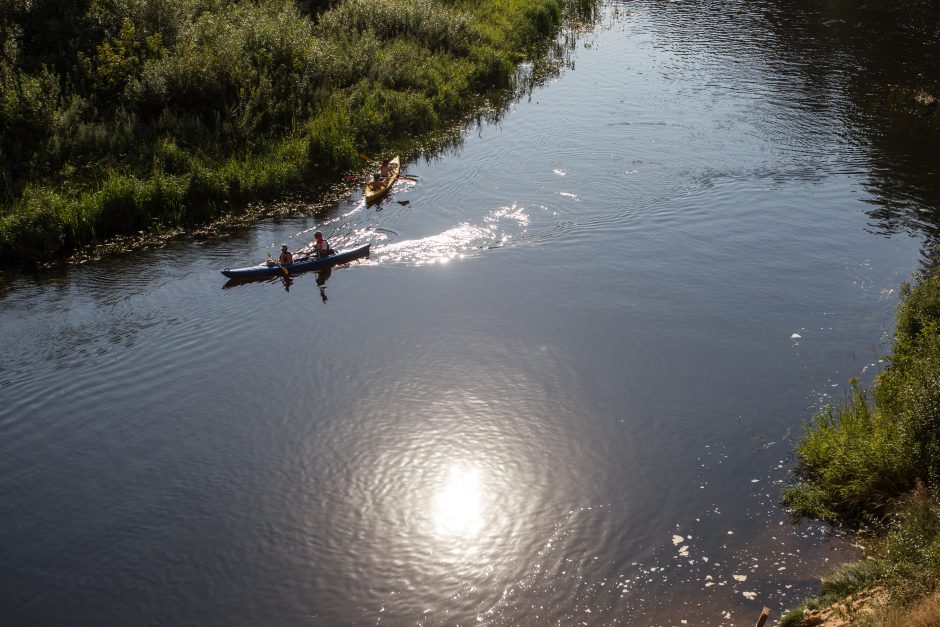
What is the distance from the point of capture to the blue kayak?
22547mm

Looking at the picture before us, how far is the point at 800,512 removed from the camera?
13.4 metres

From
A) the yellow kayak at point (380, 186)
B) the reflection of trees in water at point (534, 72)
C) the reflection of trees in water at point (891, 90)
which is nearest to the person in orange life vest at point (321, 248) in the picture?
the yellow kayak at point (380, 186)

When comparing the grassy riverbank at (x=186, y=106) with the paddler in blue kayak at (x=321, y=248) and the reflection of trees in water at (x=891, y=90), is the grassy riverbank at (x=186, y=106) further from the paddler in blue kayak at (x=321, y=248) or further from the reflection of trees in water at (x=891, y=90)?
the reflection of trees in water at (x=891, y=90)

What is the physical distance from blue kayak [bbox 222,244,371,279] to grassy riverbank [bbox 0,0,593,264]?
4.93 metres

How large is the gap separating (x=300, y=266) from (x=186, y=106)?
11.3m

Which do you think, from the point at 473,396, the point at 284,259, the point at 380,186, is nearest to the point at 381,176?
the point at 380,186

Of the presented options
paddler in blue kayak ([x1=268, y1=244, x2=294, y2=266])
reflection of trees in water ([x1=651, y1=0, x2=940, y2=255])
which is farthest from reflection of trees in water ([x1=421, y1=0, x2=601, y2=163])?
paddler in blue kayak ([x1=268, y1=244, x2=294, y2=266])

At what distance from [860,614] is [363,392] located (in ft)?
35.2

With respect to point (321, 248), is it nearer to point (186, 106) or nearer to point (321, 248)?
point (321, 248)

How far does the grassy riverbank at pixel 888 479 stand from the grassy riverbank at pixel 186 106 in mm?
20078

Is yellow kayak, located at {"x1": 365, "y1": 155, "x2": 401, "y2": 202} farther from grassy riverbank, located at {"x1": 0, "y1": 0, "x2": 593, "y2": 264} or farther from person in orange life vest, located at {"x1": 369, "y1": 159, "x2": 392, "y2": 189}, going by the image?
grassy riverbank, located at {"x1": 0, "y1": 0, "x2": 593, "y2": 264}

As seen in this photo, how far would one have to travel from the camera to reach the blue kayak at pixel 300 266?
74.0ft

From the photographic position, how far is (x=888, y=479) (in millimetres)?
12773

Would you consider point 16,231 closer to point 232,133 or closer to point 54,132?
point 54,132
